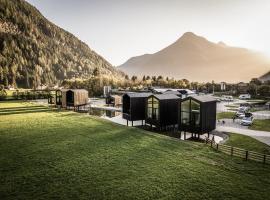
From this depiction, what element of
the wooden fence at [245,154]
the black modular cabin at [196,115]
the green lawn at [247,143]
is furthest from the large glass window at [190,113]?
the wooden fence at [245,154]

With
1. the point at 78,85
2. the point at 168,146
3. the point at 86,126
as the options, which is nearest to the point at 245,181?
the point at 168,146

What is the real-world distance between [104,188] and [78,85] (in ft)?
289

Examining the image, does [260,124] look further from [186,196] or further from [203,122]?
[186,196]

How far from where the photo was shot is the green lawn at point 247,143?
1878 centimetres

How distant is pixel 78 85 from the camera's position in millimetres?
95438

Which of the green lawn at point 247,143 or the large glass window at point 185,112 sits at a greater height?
the large glass window at point 185,112

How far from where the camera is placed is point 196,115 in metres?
22.3

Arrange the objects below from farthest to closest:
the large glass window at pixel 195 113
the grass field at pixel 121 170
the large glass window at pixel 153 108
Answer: the large glass window at pixel 153 108 → the large glass window at pixel 195 113 → the grass field at pixel 121 170

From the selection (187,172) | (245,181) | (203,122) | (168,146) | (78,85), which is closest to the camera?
(245,181)

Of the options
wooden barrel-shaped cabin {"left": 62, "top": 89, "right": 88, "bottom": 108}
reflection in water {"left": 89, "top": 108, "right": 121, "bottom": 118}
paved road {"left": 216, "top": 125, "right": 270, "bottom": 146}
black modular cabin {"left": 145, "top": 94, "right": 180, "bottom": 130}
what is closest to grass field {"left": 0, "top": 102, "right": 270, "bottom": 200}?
black modular cabin {"left": 145, "top": 94, "right": 180, "bottom": 130}

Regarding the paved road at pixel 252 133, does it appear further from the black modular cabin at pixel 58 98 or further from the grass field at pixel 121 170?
the black modular cabin at pixel 58 98

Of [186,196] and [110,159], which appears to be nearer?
[186,196]

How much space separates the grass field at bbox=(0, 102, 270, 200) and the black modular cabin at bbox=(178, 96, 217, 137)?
11.1 feet

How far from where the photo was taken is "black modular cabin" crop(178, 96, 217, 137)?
22.0m
